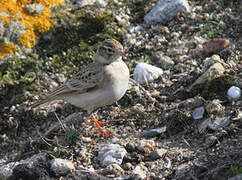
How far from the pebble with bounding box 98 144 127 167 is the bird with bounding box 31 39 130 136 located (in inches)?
24.8

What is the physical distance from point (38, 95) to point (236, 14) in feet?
13.1

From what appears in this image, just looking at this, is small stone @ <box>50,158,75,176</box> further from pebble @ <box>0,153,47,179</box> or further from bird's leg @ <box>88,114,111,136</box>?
bird's leg @ <box>88,114,111,136</box>

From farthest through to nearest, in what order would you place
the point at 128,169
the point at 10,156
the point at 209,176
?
the point at 10,156
the point at 128,169
the point at 209,176

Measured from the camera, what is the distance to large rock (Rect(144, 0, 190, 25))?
29.4ft

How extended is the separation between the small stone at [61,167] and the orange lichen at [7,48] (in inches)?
150

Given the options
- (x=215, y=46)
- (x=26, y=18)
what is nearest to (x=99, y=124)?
(x=215, y=46)

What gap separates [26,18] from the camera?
931cm

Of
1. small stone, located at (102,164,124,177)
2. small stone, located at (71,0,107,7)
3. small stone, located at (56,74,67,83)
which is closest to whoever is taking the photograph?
small stone, located at (102,164,124,177)

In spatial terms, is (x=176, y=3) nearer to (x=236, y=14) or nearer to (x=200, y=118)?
(x=236, y=14)

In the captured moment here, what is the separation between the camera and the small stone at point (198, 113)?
6.36m

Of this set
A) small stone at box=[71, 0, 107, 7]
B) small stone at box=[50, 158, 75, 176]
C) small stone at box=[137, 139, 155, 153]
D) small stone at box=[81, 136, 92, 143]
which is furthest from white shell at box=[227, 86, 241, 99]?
small stone at box=[71, 0, 107, 7]

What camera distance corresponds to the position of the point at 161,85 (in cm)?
772

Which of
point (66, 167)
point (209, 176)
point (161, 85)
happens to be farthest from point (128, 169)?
point (161, 85)

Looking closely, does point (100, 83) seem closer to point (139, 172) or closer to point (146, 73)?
point (146, 73)
